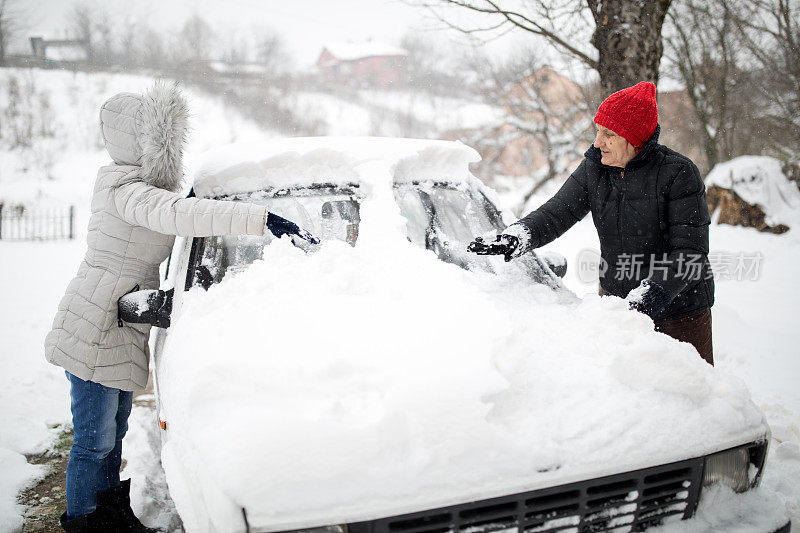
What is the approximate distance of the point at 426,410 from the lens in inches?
55.2

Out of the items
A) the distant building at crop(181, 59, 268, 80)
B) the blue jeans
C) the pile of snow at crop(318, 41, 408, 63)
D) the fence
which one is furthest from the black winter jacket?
the pile of snow at crop(318, 41, 408, 63)

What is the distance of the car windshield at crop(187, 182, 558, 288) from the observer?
242cm

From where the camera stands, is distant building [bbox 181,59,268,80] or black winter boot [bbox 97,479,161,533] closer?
black winter boot [bbox 97,479,161,533]

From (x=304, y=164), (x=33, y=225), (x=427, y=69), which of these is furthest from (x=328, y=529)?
(x=427, y=69)

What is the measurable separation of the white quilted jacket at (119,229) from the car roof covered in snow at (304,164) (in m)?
0.26

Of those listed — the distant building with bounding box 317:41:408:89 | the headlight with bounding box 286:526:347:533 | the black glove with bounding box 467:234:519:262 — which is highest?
the distant building with bounding box 317:41:408:89

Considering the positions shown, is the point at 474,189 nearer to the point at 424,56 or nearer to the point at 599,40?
the point at 599,40

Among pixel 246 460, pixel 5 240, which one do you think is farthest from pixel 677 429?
pixel 5 240

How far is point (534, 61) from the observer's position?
46.2 ft

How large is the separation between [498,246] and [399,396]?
128 centimetres

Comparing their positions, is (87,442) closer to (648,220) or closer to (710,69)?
(648,220)

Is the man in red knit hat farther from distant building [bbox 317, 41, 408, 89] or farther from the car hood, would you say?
distant building [bbox 317, 41, 408, 89]

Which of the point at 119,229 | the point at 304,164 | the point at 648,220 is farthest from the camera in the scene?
the point at 304,164

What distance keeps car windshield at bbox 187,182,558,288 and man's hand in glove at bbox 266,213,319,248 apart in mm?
168
